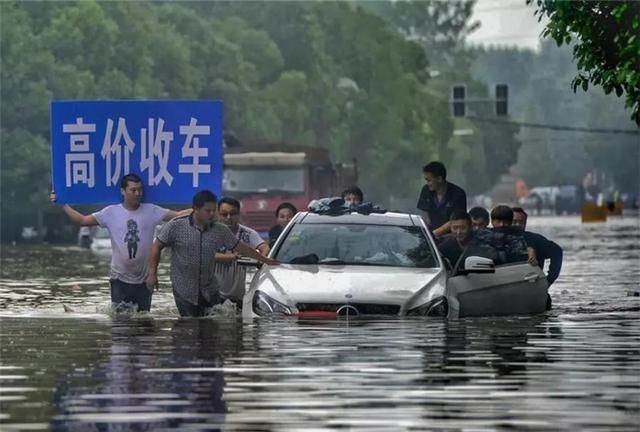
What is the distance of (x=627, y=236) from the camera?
78500 millimetres

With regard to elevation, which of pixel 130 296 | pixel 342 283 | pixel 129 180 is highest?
pixel 129 180

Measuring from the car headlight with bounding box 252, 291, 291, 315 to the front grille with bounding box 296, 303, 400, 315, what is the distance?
162 mm

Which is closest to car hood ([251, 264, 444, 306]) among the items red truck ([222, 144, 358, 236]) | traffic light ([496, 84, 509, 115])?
red truck ([222, 144, 358, 236])

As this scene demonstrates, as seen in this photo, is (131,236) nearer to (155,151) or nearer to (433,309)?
(155,151)

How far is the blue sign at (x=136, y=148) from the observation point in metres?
24.6

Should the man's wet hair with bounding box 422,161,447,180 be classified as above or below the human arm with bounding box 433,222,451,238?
above

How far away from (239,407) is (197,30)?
102 m

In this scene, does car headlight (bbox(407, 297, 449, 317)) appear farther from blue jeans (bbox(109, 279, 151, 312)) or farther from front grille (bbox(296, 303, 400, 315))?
blue jeans (bbox(109, 279, 151, 312))

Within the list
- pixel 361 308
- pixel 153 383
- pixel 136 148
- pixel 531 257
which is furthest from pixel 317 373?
pixel 136 148

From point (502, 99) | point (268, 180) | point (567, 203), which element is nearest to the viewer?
point (268, 180)

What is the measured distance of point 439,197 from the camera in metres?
25.2

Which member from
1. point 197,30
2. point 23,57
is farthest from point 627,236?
point 197,30

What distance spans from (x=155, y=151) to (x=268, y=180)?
3883 centimetres

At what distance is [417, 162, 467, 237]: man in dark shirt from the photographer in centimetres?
2491
